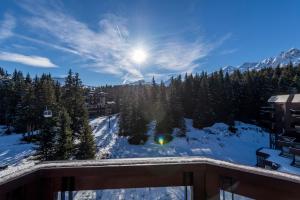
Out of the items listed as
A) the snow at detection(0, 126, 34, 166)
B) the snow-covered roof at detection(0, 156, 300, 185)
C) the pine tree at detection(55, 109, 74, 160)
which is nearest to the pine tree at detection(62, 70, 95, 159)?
the pine tree at detection(55, 109, 74, 160)

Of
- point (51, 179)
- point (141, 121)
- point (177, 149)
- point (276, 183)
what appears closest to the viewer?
point (276, 183)

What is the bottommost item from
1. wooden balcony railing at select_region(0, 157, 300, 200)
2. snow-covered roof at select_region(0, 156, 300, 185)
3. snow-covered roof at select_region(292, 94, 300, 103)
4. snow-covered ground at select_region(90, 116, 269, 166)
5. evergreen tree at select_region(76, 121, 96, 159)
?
snow-covered ground at select_region(90, 116, 269, 166)

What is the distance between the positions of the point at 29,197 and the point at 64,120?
22.4 m

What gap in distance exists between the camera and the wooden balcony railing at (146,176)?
180 cm

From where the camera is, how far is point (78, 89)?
42.7m

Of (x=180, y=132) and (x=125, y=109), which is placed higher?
(x=125, y=109)

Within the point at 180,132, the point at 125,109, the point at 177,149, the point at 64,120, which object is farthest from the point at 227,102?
the point at 64,120

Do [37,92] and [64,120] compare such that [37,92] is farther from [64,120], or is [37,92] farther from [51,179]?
[51,179]

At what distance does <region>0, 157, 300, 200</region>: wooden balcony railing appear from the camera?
5.90ft

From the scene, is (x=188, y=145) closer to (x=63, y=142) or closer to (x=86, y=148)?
(x=86, y=148)

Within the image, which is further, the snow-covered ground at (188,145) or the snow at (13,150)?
the snow-covered ground at (188,145)

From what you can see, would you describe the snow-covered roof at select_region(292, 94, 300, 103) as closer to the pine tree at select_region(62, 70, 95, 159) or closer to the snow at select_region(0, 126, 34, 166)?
the pine tree at select_region(62, 70, 95, 159)

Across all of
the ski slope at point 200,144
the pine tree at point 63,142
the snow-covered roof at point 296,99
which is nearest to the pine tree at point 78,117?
the pine tree at point 63,142

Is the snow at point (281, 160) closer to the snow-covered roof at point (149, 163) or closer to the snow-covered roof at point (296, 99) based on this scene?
the snow-covered roof at point (296, 99)
